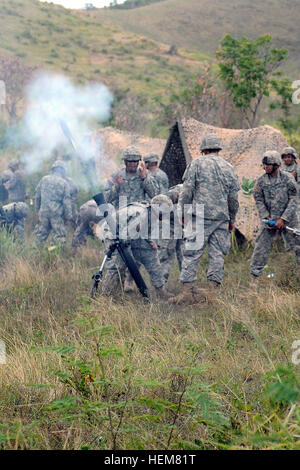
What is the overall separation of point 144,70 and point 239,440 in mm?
34656

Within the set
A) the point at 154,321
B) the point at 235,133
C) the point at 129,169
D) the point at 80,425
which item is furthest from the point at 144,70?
the point at 80,425

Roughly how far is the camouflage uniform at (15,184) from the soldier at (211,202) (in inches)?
225

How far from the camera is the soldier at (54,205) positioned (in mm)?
9648

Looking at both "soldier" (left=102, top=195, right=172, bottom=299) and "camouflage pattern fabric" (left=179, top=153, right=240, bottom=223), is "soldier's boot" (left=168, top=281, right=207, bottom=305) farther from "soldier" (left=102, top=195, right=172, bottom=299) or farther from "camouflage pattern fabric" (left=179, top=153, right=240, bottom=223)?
"camouflage pattern fabric" (left=179, top=153, right=240, bottom=223)

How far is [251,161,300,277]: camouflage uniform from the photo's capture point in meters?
7.05

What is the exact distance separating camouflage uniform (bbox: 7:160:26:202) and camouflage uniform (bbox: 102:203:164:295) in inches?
214

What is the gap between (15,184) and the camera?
11477mm

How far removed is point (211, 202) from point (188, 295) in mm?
1120

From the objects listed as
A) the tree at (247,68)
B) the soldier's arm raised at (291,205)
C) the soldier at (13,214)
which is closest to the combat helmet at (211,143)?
the soldier's arm raised at (291,205)

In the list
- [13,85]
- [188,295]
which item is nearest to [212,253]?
[188,295]

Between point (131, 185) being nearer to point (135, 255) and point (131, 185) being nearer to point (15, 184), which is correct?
point (135, 255)

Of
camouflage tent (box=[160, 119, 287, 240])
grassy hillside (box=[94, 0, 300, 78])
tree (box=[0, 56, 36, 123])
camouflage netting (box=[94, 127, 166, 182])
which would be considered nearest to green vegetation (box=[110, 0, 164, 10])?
grassy hillside (box=[94, 0, 300, 78])

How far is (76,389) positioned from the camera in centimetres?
349
